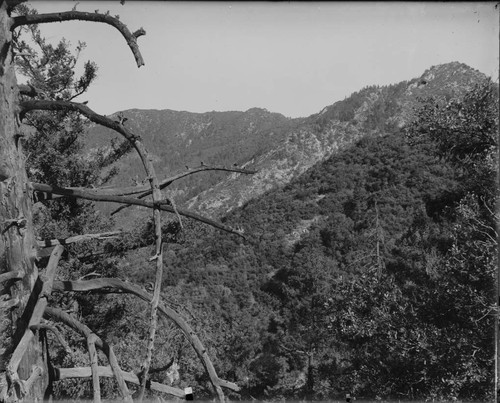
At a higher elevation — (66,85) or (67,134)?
(66,85)

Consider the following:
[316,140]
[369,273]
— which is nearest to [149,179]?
[369,273]

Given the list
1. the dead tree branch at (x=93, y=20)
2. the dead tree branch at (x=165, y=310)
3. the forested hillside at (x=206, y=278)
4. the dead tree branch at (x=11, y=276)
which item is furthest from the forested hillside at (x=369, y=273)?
the dead tree branch at (x=93, y=20)

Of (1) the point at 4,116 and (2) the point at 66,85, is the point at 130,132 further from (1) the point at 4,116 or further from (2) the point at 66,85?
(2) the point at 66,85

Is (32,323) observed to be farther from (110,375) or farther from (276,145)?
(276,145)

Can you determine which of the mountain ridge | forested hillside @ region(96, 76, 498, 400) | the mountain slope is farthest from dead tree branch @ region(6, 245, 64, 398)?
the mountain slope

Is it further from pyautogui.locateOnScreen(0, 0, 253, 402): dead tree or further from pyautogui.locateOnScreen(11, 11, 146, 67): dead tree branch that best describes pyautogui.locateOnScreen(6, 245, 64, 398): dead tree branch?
pyautogui.locateOnScreen(11, 11, 146, 67): dead tree branch

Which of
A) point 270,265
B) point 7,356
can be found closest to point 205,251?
point 270,265
